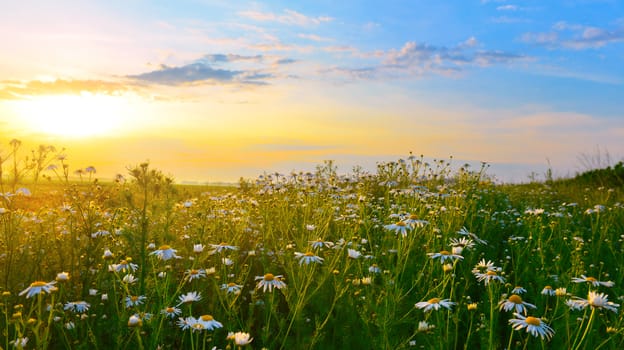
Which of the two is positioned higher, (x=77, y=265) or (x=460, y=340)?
(x=77, y=265)

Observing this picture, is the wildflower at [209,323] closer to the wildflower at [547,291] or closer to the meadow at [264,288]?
the meadow at [264,288]

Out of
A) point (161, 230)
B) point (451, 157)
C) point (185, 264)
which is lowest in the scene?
point (185, 264)

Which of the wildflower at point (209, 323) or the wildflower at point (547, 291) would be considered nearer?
the wildflower at point (209, 323)

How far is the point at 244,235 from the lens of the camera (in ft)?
23.9

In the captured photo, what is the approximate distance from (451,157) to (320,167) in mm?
2981

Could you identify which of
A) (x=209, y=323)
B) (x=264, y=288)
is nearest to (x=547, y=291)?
(x=264, y=288)

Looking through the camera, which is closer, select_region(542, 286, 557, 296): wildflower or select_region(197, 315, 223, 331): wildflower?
select_region(197, 315, 223, 331): wildflower

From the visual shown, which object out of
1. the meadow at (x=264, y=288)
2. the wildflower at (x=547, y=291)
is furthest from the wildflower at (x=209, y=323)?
the wildflower at (x=547, y=291)

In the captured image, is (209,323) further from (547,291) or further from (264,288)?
(547,291)

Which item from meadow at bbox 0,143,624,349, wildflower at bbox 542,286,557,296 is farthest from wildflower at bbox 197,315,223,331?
wildflower at bbox 542,286,557,296

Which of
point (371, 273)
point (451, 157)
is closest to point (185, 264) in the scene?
point (371, 273)

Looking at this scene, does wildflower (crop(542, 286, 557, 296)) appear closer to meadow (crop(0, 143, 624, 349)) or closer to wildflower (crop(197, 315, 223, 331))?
meadow (crop(0, 143, 624, 349))

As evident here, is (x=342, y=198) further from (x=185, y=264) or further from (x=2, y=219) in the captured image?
(x=2, y=219)

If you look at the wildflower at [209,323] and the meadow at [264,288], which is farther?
the meadow at [264,288]
